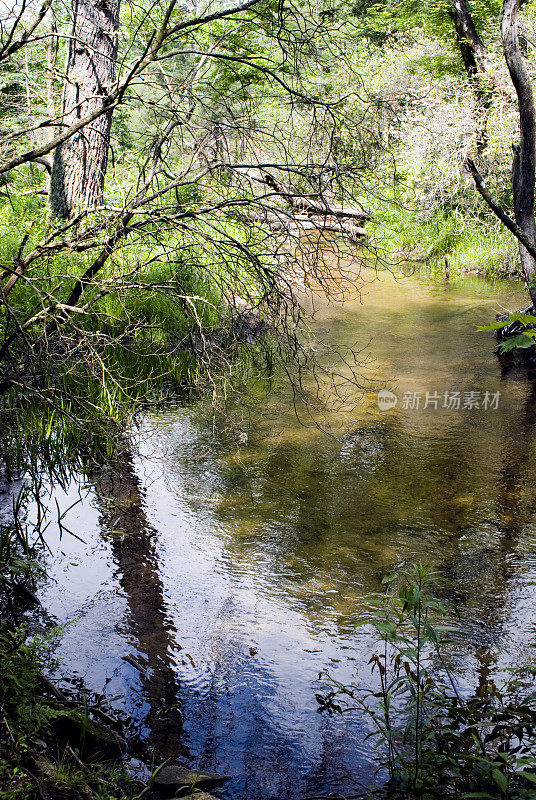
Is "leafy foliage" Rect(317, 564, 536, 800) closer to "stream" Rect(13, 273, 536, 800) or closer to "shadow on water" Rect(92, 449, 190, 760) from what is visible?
"stream" Rect(13, 273, 536, 800)

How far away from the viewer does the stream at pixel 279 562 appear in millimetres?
3119

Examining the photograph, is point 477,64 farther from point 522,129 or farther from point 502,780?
point 502,780

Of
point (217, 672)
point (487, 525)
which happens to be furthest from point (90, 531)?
point (487, 525)

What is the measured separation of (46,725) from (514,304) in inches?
404

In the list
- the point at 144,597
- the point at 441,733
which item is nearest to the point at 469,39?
the point at 144,597

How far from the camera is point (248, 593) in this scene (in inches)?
163

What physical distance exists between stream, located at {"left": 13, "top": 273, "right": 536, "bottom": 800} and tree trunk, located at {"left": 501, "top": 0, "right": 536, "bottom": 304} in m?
2.27

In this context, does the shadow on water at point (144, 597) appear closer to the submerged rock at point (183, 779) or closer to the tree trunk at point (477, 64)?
the submerged rock at point (183, 779)

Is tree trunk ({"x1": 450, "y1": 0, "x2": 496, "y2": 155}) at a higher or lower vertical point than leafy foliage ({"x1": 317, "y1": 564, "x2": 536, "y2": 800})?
higher

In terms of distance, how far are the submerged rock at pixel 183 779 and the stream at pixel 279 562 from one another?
8cm

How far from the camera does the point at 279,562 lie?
4457mm

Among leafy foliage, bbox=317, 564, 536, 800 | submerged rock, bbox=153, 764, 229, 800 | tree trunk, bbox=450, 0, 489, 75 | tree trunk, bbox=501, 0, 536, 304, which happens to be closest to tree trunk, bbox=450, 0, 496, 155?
tree trunk, bbox=450, 0, 489, 75

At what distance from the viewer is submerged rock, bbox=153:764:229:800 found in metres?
2.60

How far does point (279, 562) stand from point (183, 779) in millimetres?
1888
